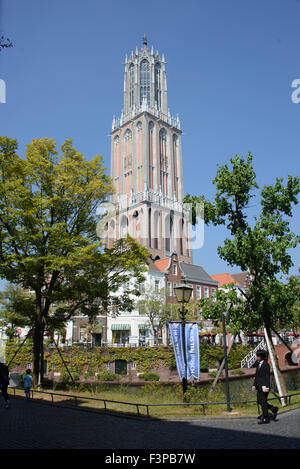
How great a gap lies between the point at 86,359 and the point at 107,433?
28513mm

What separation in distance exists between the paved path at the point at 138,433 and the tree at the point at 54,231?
826cm

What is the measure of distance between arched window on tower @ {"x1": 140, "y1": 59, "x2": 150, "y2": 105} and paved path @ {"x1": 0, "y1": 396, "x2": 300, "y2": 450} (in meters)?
75.8

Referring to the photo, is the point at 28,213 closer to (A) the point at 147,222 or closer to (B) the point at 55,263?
(B) the point at 55,263

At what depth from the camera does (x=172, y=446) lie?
7.20 metres

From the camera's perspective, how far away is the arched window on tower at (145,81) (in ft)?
262

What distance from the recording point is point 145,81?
8150cm

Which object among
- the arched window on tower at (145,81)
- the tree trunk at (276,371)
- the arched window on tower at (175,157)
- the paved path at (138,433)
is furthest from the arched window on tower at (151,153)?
the paved path at (138,433)

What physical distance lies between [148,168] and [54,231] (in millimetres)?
53548

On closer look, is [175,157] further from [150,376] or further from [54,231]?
[54,231]

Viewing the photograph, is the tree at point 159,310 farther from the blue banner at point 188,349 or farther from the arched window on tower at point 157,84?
the arched window on tower at point 157,84

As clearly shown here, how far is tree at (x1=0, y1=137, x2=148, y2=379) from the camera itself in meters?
18.1

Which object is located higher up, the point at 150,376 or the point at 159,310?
the point at 159,310

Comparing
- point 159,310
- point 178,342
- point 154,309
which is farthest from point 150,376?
point 178,342

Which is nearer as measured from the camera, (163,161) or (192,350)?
(192,350)
